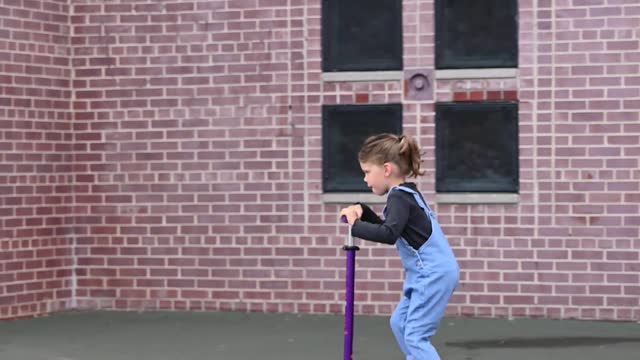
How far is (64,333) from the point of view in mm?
10625

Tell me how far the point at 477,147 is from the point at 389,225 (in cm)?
489

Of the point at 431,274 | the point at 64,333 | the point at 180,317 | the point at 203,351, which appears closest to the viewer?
the point at 431,274

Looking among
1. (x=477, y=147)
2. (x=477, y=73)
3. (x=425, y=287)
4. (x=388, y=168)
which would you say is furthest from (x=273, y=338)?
(x=388, y=168)

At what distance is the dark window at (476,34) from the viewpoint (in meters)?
11.2

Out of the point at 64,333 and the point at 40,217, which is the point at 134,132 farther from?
the point at 64,333

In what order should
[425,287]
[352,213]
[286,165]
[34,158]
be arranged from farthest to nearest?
[34,158]
[286,165]
[425,287]
[352,213]

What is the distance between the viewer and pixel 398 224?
6.58m

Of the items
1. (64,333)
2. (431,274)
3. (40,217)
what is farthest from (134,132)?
(431,274)

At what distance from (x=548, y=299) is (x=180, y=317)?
3448mm

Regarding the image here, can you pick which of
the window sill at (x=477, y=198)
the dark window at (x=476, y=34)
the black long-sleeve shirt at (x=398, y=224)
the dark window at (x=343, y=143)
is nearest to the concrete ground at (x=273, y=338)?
the window sill at (x=477, y=198)

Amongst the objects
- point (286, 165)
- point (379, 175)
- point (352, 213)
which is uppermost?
point (286, 165)

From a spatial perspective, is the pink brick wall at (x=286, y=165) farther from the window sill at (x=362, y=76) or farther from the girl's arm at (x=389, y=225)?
the girl's arm at (x=389, y=225)

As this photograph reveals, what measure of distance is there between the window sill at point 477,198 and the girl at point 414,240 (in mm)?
4386

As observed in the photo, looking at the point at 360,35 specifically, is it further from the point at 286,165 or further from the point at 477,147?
the point at 477,147
